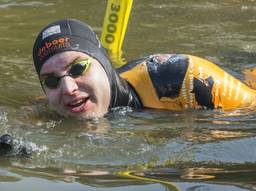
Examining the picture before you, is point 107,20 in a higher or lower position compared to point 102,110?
higher

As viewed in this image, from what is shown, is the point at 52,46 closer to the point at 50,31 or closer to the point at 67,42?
the point at 67,42

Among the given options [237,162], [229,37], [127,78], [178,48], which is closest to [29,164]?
[237,162]

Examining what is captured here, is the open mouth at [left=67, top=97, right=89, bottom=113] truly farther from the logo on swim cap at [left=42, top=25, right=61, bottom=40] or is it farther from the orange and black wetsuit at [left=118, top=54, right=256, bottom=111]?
the logo on swim cap at [left=42, top=25, right=61, bottom=40]

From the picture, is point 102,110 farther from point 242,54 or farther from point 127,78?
point 242,54

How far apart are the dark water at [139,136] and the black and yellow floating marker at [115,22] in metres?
0.43

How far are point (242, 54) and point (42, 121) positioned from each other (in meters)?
2.86

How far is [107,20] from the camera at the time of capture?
5.64m

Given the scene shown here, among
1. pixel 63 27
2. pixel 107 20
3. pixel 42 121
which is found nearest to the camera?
pixel 42 121

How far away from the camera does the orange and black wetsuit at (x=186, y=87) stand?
4055 mm

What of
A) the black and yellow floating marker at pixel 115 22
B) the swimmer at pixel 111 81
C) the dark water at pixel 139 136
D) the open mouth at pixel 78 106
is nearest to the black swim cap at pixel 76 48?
the swimmer at pixel 111 81

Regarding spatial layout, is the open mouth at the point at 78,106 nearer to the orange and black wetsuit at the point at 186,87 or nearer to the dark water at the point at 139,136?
the dark water at the point at 139,136

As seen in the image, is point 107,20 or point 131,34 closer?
point 107,20

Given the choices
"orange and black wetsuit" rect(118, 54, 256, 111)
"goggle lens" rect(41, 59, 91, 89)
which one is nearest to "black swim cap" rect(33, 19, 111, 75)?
"goggle lens" rect(41, 59, 91, 89)

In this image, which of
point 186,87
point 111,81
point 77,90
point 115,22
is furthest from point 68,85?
point 115,22
